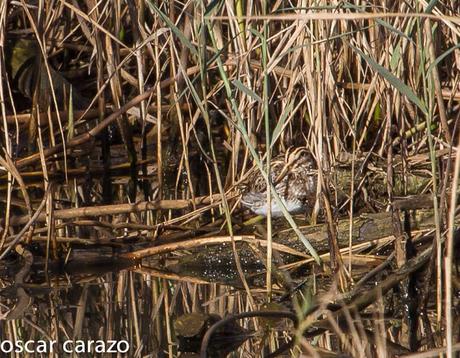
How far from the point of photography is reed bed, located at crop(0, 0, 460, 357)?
293 cm

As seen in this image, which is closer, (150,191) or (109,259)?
(109,259)

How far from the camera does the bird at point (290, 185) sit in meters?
4.04

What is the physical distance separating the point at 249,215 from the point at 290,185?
0.68 feet

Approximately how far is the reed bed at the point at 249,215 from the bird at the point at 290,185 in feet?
A: 0.26

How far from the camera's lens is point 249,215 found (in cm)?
414

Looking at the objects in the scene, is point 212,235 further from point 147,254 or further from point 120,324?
point 120,324

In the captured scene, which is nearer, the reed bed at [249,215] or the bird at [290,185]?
the reed bed at [249,215]

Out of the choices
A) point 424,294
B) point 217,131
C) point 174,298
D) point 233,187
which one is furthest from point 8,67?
point 424,294

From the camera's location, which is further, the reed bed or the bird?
the bird

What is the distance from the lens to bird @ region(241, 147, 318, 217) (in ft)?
13.3

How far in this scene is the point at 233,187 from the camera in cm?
411

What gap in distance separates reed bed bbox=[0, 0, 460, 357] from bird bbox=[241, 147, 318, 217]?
0.08 m

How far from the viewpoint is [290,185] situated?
4.12 m

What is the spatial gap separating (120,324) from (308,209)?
3.64 feet
